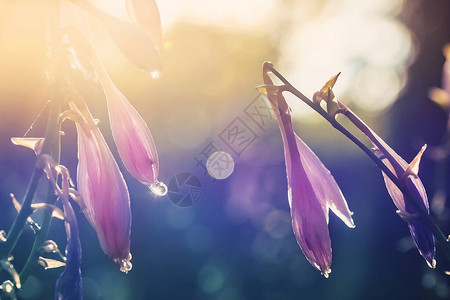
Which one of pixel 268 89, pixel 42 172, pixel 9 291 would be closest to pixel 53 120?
pixel 42 172

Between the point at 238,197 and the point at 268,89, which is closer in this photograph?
the point at 268,89

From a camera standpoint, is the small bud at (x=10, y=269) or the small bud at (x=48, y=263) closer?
the small bud at (x=10, y=269)

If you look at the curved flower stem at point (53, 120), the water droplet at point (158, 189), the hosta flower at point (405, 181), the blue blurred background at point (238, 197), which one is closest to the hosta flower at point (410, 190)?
the hosta flower at point (405, 181)

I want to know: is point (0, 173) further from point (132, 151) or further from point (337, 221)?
point (132, 151)

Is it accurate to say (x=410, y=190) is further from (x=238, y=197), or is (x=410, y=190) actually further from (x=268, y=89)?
(x=238, y=197)

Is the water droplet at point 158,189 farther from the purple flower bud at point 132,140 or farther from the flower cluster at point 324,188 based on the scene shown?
the flower cluster at point 324,188

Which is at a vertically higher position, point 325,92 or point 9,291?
point 325,92

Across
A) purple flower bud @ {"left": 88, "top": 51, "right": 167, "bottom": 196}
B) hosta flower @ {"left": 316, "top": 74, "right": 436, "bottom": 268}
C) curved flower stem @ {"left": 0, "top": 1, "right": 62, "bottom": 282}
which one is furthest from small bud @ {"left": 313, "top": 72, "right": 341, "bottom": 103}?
curved flower stem @ {"left": 0, "top": 1, "right": 62, "bottom": 282}
